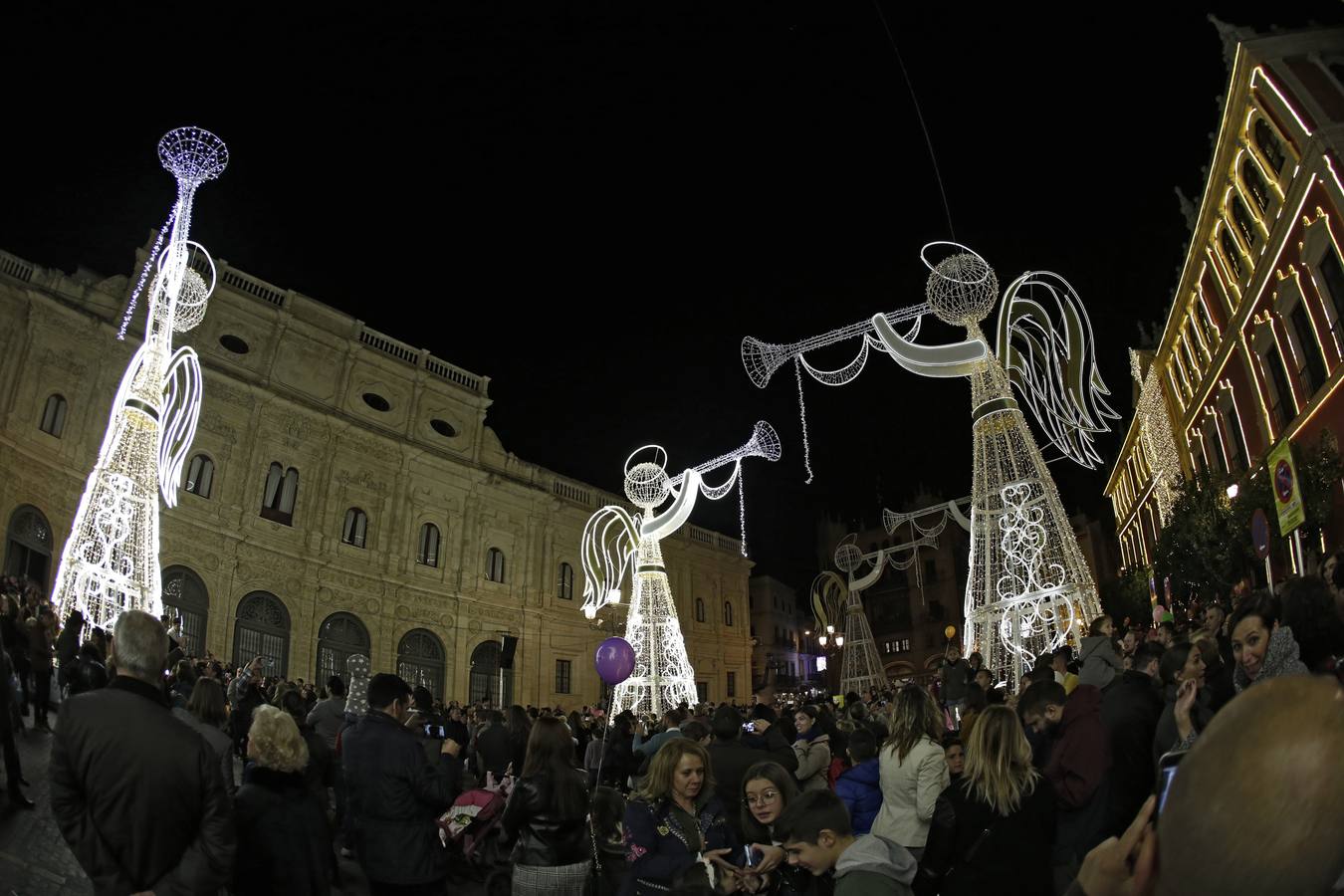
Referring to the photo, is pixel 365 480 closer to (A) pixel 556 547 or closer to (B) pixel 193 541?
(B) pixel 193 541

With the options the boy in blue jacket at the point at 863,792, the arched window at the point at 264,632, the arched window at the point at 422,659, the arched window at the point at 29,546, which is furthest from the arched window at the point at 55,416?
the boy in blue jacket at the point at 863,792

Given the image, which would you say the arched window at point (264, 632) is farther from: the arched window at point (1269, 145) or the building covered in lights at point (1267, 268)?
the arched window at point (1269, 145)

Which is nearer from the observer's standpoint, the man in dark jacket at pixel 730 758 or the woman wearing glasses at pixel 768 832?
the woman wearing glasses at pixel 768 832

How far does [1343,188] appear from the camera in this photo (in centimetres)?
1587

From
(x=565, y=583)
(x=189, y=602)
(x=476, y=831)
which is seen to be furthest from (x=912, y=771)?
(x=565, y=583)

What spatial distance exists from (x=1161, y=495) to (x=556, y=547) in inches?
949

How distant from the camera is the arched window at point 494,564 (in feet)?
108

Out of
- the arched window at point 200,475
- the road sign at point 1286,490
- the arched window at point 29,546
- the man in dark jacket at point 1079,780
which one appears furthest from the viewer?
the arched window at point 200,475

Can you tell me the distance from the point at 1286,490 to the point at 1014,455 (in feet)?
18.7

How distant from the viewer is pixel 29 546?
2052 cm

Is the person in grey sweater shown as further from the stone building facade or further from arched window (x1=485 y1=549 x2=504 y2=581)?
arched window (x1=485 y1=549 x2=504 y2=581)

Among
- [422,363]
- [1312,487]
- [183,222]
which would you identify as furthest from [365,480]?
[1312,487]

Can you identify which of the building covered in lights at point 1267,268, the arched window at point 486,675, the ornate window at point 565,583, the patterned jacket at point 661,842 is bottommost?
the patterned jacket at point 661,842

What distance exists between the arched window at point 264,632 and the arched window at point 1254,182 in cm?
2948
